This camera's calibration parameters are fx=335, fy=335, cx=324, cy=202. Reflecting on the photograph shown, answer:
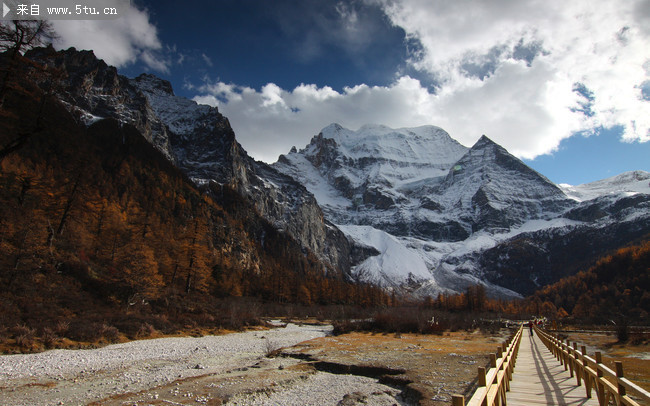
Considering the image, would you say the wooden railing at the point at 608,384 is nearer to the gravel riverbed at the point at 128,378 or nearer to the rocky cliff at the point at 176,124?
the gravel riverbed at the point at 128,378

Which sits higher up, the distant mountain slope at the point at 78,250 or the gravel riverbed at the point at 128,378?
the distant mountain slope at the point at 78,250

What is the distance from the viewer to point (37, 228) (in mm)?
29516

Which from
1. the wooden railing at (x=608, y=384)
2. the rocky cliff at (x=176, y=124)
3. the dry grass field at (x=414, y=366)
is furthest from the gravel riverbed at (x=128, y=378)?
the rocky cliff at (x=176, y=124)

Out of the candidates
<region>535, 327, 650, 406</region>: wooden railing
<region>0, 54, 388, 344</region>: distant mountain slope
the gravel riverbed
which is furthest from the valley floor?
<region>535, 327, 650, 406</region>: wooden railing

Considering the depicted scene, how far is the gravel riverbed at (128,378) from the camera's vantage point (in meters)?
12.7

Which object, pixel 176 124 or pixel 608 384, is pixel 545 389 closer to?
pixel 608 384

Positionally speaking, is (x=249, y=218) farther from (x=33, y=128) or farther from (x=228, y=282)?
(x=33, y=128)

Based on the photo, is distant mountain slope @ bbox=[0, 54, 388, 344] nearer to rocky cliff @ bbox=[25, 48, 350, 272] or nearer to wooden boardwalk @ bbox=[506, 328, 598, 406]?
wooden boardwalk @ bbox=[506, 328, 598, 406]

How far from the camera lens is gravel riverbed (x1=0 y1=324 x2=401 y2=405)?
12672mm

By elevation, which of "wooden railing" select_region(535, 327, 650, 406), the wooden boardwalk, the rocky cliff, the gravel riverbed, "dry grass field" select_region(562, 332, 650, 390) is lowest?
the gravel riverbed

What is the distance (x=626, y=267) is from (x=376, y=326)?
466 feet

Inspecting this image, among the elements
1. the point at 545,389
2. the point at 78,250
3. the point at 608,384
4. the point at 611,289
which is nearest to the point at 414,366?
the point at 545,389

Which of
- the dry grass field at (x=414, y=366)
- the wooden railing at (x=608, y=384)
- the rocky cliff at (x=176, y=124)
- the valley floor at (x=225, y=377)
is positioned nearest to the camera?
the wooden railing at (x=608, y=384)

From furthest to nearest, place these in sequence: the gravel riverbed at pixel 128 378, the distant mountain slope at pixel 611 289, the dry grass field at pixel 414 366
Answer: the distant mountain slope at pixel 611 289
the dry grass field at pixel 414 366
the gravel riverbed at pixel 128 378
